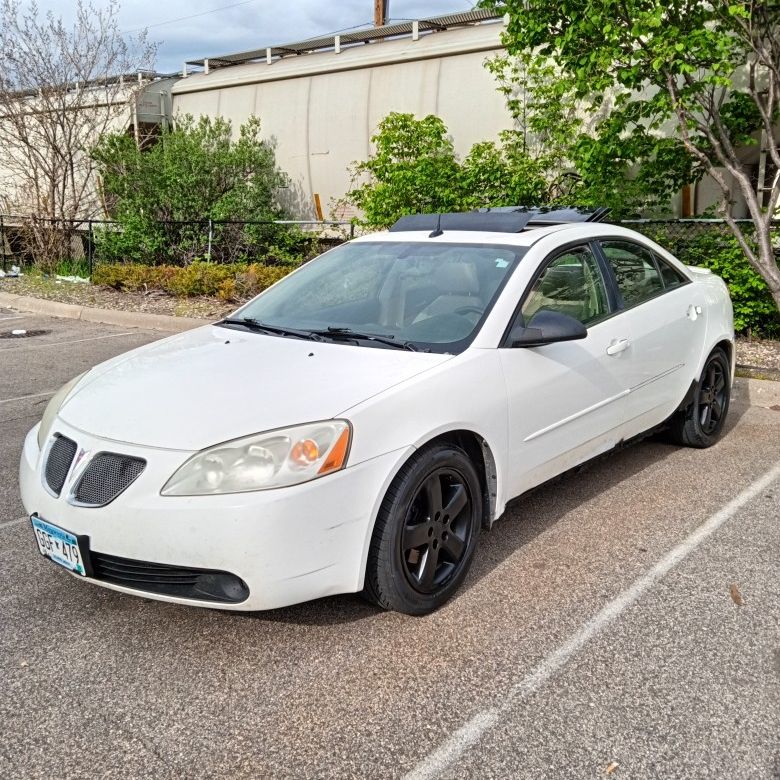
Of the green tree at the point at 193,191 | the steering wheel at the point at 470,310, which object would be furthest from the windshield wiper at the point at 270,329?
the green tree at the point at 193,191

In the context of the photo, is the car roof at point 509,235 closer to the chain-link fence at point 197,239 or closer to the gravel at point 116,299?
the gravel at point 116,299

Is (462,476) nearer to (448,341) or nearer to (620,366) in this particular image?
(448,341)

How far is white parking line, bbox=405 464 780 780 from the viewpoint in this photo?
242 cm

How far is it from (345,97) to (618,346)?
9.86m

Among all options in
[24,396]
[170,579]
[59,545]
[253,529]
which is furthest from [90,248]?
[253,529]

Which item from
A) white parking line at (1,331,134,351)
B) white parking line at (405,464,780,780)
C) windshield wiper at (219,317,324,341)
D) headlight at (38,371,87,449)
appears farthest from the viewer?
white parking line at (1,331,134,351)

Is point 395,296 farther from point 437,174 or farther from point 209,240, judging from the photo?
point 209,240

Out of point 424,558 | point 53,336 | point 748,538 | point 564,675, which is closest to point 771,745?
point 564,675

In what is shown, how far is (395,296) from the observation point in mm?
3990

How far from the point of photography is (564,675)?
2.84 metres

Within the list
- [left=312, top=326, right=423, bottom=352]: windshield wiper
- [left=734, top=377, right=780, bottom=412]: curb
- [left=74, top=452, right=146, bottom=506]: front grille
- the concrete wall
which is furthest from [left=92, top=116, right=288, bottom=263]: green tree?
[left=74, top=452, right=146, bottom=506]: front grille

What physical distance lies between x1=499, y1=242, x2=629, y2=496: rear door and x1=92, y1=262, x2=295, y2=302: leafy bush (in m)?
7.69

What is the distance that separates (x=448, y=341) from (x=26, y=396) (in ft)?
15.9

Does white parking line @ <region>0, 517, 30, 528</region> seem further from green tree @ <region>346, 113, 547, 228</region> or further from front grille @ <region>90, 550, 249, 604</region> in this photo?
green tree @ <region>346, 113, 547, 228</region>
